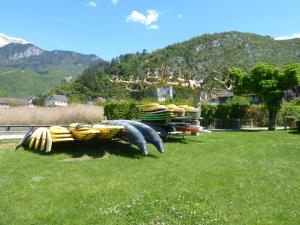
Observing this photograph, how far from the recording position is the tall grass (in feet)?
79.9

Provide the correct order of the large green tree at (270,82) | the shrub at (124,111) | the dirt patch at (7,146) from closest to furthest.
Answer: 1. the dirt patch at (7,146)
2. the large green tree at (270,82)
3. the shrub at (124,111)

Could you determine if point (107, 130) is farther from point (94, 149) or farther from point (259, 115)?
point (259, 115)

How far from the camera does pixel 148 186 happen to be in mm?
8516

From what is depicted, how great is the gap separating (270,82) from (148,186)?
17276 millimetres

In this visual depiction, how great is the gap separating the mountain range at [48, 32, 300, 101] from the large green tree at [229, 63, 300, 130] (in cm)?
5412

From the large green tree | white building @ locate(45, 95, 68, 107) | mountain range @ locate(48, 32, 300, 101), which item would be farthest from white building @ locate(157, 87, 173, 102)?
white building @ locate(45, 95, 68, 107)

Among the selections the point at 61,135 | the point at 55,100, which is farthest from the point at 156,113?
the point at 55,100

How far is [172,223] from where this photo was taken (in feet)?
21.9

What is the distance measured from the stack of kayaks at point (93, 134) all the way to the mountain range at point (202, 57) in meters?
65.2

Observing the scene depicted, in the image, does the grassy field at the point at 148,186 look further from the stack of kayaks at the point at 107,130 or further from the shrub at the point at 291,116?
the shrub at the point at 291,116

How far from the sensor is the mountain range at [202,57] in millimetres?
90575

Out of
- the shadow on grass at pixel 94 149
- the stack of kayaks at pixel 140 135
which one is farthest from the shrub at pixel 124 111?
the stack of kayaks at pixel 140 135

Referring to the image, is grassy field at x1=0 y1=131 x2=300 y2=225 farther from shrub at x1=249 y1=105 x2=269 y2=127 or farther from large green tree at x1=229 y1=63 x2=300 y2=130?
shrub at x1=249 y1=105 x2=269 y2=127

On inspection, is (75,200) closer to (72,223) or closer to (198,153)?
(72,223)
